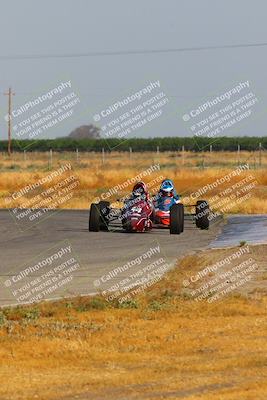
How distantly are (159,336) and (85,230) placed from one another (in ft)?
58.6

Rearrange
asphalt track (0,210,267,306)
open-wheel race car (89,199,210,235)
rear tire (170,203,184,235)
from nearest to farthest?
1. asphalt track (0,210,267,306)
2. rear tire (170,203,184,235)
3. open-wheel race car (89,199,210,235)

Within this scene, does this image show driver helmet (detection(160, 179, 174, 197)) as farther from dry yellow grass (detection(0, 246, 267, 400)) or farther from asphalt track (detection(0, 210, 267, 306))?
dry yellow grass (detection(0, 246, 267, 400))

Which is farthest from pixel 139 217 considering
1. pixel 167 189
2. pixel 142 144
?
pixel 142 144

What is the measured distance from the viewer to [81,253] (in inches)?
985

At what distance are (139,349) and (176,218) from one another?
52.7 feet

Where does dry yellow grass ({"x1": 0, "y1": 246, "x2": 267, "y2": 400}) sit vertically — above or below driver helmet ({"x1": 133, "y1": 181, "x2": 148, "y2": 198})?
below

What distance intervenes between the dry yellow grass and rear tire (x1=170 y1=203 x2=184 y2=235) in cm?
1088

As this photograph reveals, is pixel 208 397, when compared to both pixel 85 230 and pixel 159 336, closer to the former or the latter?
pixel 159 336

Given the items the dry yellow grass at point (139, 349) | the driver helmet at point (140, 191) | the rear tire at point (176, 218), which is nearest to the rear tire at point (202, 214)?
the rear tire at point (176, 218)

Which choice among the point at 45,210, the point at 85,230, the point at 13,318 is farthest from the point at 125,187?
the point at 13,318

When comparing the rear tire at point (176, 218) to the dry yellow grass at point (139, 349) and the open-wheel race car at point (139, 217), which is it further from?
the dry yellow grass at point (139, 349)

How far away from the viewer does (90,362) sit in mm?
12500

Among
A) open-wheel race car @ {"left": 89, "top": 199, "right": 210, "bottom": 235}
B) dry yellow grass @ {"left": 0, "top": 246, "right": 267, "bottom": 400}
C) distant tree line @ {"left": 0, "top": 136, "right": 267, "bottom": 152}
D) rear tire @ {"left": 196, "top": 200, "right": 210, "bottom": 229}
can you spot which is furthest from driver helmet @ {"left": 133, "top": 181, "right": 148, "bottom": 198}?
distant tree line @ {"left": 0, "top": 136, "right": 267, "bottom": 152}

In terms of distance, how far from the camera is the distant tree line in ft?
385
